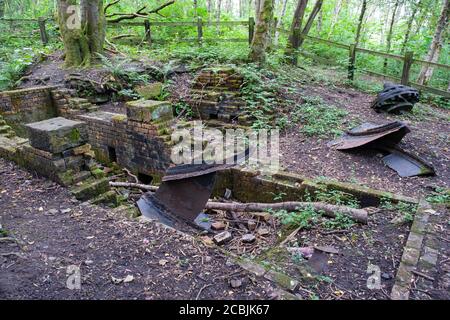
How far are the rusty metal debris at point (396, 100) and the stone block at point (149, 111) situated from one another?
5356 millimetres

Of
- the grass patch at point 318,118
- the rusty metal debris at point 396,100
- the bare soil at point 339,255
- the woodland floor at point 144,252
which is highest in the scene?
the rusty metal debris at point 396,100

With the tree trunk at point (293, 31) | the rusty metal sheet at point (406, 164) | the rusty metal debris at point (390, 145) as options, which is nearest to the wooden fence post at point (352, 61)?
the tree trunk at point (293, 31)

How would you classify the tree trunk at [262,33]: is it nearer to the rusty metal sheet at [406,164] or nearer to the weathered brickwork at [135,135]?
the weathered brickwork at [135,135]

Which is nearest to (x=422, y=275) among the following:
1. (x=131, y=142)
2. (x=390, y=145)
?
(x=390, y=145)

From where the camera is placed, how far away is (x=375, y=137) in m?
5.65

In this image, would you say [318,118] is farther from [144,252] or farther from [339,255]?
[144,252]

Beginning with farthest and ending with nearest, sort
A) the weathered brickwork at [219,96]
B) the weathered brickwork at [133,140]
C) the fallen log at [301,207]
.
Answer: the weathered brickwork at [219,96]
the weathered brickwork at [133,140]
the fallen log at [301,207]

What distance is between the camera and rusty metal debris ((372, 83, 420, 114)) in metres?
7.88

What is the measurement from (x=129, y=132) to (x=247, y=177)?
8.65ft

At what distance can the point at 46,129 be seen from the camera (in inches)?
169

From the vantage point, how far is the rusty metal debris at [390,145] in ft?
17.1

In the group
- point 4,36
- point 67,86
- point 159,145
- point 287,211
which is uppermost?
point 4,36
